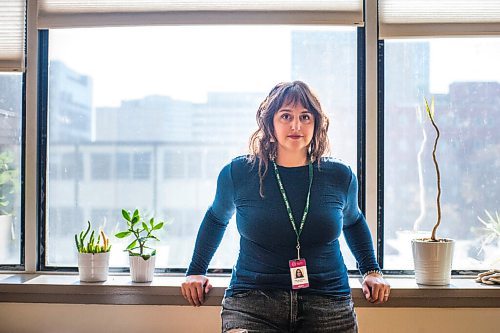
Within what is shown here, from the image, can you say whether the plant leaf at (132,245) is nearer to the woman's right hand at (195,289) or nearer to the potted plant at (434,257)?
the woman's right hand at (195,289)

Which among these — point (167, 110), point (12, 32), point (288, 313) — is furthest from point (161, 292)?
point (12, 32)

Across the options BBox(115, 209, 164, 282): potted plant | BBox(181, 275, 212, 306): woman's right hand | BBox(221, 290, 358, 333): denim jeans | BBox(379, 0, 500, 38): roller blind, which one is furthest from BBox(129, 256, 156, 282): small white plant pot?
BBox(379, 0, 500, 38): roller blind

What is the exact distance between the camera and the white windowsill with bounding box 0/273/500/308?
2.35m

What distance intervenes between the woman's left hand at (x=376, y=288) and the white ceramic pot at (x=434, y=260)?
0.94 ft

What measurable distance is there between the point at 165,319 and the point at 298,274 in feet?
2.49

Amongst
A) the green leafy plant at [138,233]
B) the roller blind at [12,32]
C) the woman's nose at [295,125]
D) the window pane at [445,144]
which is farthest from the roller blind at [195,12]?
the green leafy plant at [138,233]

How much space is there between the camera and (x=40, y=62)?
8.78 feet

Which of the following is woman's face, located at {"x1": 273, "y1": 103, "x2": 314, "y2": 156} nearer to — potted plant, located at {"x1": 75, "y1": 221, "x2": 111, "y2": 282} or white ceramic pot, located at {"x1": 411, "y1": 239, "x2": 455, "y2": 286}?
white ceramic pot, located at {"x1": 411, "y1": 239, "x2": 455, "y2": 286}

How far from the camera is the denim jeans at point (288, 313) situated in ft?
6.48

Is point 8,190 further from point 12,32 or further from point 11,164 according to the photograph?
point 12,32

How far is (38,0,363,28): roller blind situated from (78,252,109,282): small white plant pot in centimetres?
101

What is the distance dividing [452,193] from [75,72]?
1.79 meters

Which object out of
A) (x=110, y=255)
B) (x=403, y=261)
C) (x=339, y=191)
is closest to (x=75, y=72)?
(x=110, y=255)

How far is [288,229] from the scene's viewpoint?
2021mm
